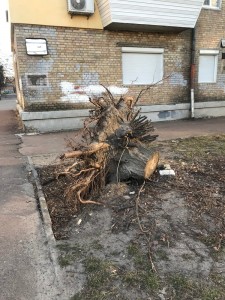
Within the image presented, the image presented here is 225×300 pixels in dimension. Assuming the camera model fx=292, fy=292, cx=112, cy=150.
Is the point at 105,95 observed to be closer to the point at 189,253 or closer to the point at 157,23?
the point at 189,253

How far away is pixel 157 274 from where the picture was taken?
271 cm

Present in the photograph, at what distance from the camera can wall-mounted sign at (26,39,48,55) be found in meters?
8.70

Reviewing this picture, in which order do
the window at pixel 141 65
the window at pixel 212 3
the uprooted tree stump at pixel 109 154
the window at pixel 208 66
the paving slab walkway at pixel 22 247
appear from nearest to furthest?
1. the paving slab walkway at pixel 22 247
2. the uprooted tree stump at pixel 109 154
3. the window at pixel 141 65
4. the window at pixel 212 3
5. the window at pixel 208 66

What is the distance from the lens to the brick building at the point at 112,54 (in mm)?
8828

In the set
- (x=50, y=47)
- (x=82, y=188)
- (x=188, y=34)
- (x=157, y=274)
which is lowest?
(x=157, y=274)

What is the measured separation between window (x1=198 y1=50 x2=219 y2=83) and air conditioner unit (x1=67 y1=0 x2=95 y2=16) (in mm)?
4811

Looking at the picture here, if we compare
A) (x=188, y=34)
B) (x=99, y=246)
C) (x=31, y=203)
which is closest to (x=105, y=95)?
(x=31, y=203)

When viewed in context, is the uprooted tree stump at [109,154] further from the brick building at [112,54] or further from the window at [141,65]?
the window at [141,65]

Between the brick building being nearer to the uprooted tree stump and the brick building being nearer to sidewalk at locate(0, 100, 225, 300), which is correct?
sidewalk at locate(0, 100, 225, 300)

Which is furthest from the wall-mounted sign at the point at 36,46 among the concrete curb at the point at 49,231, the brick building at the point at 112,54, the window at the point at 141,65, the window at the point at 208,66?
the window at the point at 208,66

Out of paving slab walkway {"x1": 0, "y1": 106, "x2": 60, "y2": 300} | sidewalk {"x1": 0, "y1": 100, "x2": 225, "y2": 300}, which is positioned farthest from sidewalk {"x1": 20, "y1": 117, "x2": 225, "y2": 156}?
paving slab walkway {"x1": 0, "y1": 106, "x2": 60, "y2": 300}

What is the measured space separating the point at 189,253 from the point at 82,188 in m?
1.70

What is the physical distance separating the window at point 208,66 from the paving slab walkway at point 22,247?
882cm

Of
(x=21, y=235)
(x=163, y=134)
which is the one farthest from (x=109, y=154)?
(x=163, y=134)
